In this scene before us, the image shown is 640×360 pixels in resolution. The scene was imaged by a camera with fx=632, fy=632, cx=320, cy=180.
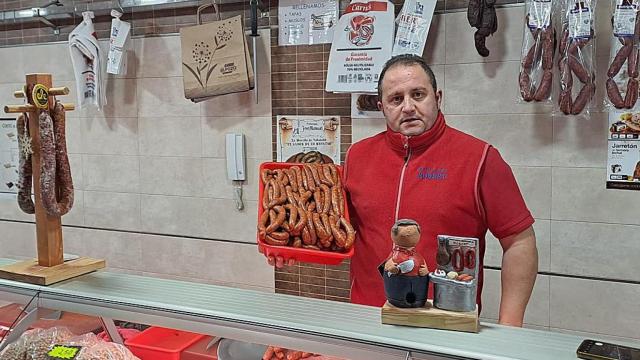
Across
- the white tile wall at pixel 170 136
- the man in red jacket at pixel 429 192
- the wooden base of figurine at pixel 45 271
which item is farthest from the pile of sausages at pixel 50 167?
the white tile wall at pixel 170 136

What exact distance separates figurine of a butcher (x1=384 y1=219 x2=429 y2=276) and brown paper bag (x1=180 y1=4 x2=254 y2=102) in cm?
261

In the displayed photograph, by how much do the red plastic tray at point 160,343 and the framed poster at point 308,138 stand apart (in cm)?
209

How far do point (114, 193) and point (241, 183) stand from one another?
114 centimetres

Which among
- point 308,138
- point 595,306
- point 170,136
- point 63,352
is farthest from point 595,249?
point 170,136

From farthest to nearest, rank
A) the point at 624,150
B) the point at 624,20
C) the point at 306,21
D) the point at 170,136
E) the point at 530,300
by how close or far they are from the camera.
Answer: the point at 170,136, the point at 306,21, the point at 530,300, the point at 624,150, the point at 624,20

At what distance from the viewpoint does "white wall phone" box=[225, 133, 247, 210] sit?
13.8ft

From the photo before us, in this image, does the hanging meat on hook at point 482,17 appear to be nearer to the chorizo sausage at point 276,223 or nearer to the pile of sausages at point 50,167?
the chorizo sausage at point 276,223

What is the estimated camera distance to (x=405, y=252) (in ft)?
4.92

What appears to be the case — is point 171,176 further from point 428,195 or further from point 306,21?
point 428,195

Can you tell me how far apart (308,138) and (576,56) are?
64.8 inches

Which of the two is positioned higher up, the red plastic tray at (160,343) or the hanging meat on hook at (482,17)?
the hanging meat on hook at (482,17)

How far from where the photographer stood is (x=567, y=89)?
3100 mm

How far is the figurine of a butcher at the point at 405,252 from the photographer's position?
57.2 inches

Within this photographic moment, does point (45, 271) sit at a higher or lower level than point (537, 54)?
lower
